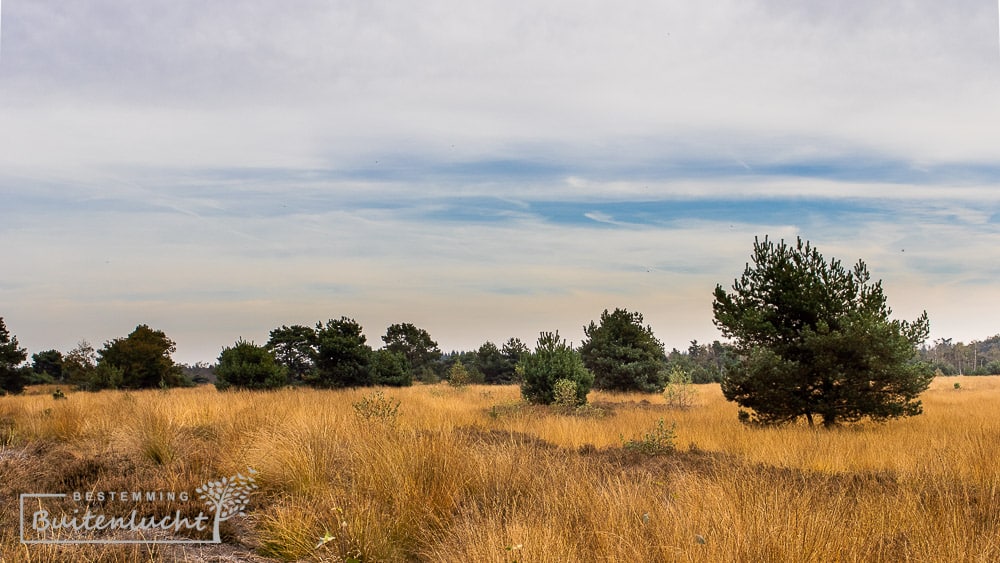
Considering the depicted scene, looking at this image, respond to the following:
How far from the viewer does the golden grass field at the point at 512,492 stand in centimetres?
388

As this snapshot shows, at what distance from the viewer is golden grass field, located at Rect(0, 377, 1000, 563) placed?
3879mm

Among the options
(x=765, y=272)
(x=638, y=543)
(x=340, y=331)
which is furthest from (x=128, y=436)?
(x=340, y=331)

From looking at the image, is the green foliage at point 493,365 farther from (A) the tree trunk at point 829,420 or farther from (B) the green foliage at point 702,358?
(A) the tree trunk at point 829,420

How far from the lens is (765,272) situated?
14562mm

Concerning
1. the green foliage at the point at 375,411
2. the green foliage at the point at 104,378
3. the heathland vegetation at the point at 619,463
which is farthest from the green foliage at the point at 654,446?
the green foliage at the point at 104,378

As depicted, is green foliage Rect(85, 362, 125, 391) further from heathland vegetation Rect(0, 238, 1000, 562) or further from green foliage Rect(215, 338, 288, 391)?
heathland vegetation Rect(0, 238, 1000, 562)

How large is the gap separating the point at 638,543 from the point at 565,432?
818cm

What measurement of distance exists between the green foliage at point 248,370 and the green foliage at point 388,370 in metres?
6.07

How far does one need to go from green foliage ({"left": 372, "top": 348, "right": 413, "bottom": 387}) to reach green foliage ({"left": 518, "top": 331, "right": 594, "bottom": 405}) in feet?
40.4

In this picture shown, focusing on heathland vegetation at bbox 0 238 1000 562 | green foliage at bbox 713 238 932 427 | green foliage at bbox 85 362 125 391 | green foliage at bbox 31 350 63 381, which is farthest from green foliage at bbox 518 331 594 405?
green foliage at bbox 31 350 63 381

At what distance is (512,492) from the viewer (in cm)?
559

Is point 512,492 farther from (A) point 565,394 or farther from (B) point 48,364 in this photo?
(B) point 48,364

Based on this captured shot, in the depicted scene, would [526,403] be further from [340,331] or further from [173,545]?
[173,545]
